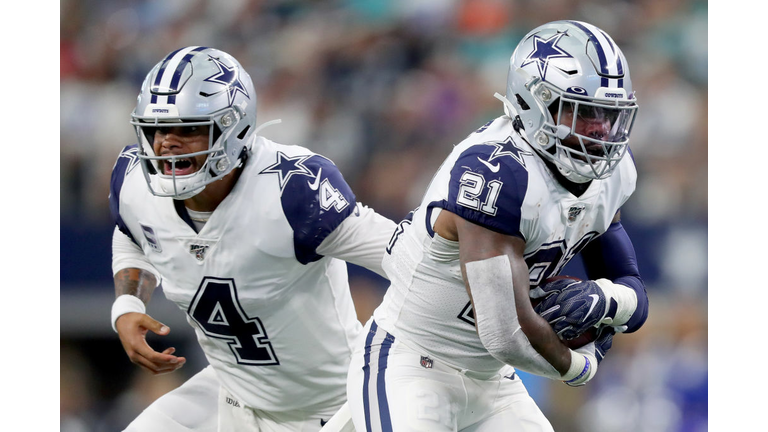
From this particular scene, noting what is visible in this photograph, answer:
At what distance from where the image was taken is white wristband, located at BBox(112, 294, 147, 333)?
2.83 metres

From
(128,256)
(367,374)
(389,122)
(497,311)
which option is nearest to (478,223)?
(497,311)

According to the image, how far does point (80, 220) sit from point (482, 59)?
2.50 meters

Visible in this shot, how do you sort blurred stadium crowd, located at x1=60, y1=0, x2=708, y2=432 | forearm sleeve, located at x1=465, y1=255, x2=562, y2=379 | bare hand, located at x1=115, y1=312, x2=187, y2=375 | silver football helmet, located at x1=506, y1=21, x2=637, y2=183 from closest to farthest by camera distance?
1. forearm sleeve, located at x1=465, y1=255, x2=562, y2=379
2. silver football helmet, located at x1=506, y1=21, x2=637, y2=183
3. bare hand, located at x1=115, y1=312, x2=187, y2=375
4. blurred stadium crowd, located at x1=60, y1=0, x2=708, y2=432

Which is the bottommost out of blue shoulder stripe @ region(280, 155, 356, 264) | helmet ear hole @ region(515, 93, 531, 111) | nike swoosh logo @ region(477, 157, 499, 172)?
blue shoulder stripe @ region(280, 155, 356, 264)

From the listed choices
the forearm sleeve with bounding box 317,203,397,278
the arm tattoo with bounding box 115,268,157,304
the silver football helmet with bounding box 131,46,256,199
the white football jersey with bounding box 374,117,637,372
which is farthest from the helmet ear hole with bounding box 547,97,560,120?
the arm tattoo with bounding box 115,268,157,304

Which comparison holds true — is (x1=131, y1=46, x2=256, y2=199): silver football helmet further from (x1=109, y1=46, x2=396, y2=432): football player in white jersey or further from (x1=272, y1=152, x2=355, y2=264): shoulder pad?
(x1=272, y1=152, x2=355, y2=264): shoulder pad

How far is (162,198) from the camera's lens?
109 inches

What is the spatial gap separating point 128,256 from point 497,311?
142 centimetres

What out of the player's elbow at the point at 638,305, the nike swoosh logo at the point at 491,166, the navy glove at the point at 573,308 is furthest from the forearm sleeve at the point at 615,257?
the nike swoosh logo at the point at 491,166

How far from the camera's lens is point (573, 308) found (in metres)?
2.21

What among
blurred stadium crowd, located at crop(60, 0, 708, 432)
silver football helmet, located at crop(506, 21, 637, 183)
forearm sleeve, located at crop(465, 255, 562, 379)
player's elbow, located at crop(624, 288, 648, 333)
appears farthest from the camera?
blurred stadium crowd, located at crop(60, 0, 708, 432)

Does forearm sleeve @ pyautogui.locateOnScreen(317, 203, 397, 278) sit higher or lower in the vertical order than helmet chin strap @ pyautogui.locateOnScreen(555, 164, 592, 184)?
lower

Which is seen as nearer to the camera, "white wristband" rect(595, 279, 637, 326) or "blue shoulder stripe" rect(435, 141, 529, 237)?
"blue shoulder stripe" rect(435, 141, 529, 237)

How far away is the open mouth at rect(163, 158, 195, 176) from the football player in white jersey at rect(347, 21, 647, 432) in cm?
62
